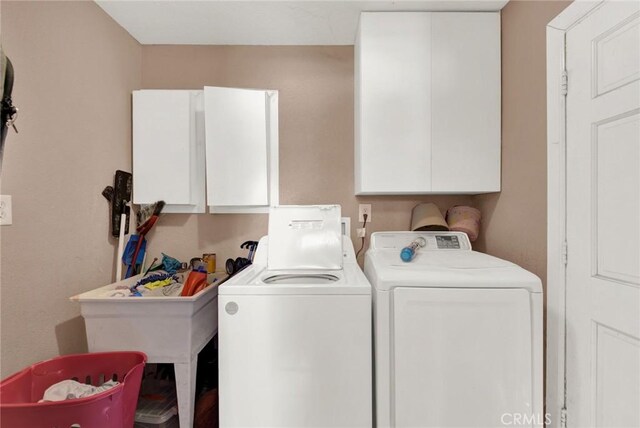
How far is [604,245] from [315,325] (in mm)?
1109

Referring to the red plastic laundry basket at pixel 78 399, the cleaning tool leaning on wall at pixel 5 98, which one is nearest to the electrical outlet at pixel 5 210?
the cleaning tool leaning on wall at pixel 5 98

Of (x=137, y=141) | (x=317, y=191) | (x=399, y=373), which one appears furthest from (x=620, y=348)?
(x=137, y=141)

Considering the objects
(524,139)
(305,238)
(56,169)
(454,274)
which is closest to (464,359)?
(454,274)

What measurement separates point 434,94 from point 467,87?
0.64ft

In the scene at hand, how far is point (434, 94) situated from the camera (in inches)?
65.2

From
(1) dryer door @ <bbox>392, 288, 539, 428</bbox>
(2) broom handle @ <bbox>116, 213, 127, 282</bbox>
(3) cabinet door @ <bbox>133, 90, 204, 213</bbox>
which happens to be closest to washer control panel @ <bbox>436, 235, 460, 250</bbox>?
(1) dryer door @ <bbox>392, 288, 539, 428</bbox>

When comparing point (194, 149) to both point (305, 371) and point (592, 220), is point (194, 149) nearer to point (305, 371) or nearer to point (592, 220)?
point (305, 371)

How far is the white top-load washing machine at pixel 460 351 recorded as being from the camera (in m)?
1.10

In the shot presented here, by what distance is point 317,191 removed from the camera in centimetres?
206

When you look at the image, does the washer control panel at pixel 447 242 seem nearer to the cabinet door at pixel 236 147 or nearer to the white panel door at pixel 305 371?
the white panel door at pixel 305 371

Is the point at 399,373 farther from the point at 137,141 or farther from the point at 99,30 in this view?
the point at 99,30

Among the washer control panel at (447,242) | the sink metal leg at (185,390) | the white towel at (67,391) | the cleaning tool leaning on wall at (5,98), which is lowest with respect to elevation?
the sink metal leg at (185,390)

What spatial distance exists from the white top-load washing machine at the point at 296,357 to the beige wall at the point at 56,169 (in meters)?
0.87

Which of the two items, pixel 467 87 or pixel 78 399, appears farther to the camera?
pixel 467 87
